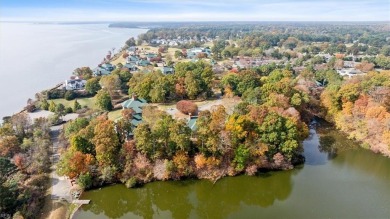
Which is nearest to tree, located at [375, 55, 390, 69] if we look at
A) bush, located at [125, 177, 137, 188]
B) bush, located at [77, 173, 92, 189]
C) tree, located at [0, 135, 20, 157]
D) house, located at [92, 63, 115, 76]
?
house, located at [92, 63, 115, 76]

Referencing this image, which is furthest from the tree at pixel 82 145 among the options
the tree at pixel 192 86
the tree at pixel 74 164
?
the tree at pixel 192 86

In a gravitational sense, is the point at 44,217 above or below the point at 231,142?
below

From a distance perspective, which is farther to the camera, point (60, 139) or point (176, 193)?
point (60, 139)

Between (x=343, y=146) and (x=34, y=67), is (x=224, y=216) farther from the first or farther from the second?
(x=34, y=67)

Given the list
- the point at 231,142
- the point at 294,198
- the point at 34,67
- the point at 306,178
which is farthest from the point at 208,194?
the point at 34,67

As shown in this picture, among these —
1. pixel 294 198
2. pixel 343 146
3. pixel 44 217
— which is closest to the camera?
pixel 44 217

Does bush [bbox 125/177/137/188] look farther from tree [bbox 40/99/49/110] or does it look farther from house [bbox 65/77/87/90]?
house [bbox 65/77/87/90]

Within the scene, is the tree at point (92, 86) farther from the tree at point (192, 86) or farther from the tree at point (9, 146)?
the tree at point (9, 146)
